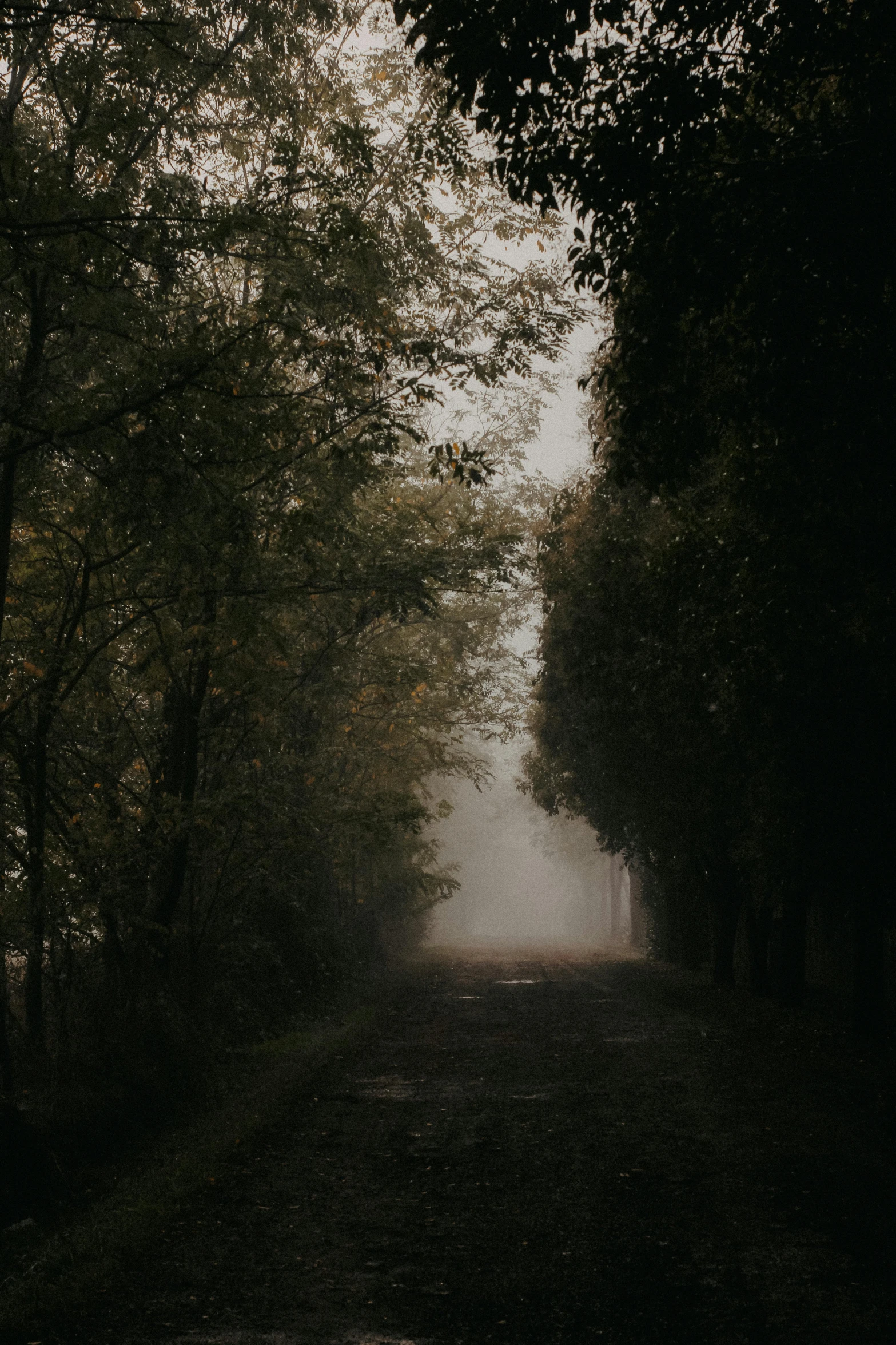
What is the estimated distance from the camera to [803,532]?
32.3ft

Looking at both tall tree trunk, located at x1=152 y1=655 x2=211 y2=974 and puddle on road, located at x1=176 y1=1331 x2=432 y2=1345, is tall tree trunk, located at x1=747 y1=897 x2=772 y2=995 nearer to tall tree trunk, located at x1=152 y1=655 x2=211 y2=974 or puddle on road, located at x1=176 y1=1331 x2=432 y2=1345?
tall tree trunk, located at x1=152 y1=655 x2=211 y2=974

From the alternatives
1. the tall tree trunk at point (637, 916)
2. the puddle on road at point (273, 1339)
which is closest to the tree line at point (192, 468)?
the puddle on road at point (273, 1339)

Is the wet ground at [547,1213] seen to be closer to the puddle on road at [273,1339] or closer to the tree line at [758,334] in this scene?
the puddle on road at [273,1339]

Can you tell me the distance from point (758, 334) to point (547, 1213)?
5780 mm

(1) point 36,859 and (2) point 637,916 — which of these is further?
(2) point 637,916

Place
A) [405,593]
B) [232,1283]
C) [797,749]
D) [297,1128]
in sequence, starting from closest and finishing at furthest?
[232,1283]
[297,1128]
[405,593]
[797,749]

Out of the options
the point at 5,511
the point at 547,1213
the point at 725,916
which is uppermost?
the point at 5,511

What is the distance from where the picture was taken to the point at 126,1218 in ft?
23.5

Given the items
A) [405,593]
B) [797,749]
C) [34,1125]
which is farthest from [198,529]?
[797,749]

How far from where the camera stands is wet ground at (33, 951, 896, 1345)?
207 inches

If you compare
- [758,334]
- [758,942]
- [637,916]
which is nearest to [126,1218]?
[758,334]

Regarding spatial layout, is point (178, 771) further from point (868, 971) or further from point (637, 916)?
point (637, 916)

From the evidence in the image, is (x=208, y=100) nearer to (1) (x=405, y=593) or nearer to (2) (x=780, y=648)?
(1) (x=405, y=593)

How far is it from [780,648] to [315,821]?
602 centimetres
